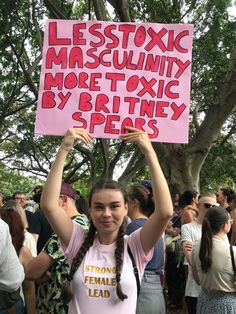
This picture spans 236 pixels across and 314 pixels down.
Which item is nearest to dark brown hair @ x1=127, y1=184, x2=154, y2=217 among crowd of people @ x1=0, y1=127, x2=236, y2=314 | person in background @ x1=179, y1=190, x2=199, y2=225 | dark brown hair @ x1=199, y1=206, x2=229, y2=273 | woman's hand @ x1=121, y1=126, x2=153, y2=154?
crowd of people @ x1=0, y1=127, x2=236, y2=314

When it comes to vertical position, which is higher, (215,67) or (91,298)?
(215,67)

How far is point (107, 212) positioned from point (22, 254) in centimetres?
125

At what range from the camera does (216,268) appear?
3801mm

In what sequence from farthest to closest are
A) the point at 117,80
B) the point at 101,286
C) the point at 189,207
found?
1. the point at 189,207
2. the point at 117,80
3. the point at 101,286

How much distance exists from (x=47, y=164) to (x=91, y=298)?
22.2 metres

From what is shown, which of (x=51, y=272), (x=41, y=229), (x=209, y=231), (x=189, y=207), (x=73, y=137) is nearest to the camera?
(x=73, y=137)

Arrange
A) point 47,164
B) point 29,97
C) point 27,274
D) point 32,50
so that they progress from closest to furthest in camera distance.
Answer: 1. point 27,274
2. point 32,50
3. point 29,97
4. point 47,164

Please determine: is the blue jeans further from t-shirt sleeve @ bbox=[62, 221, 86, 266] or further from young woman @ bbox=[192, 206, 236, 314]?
t-shirt sleeve @ bbox=[62, 221, 86, 266]

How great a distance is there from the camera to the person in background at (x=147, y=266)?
3.68 meters

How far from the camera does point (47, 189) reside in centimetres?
246

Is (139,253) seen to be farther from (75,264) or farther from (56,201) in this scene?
(56,201)

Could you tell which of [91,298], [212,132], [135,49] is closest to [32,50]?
[212,132]

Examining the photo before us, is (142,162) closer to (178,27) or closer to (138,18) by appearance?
(138,18)

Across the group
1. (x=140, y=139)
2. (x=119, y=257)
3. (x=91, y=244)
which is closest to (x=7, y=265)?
(x=91, y=244)
